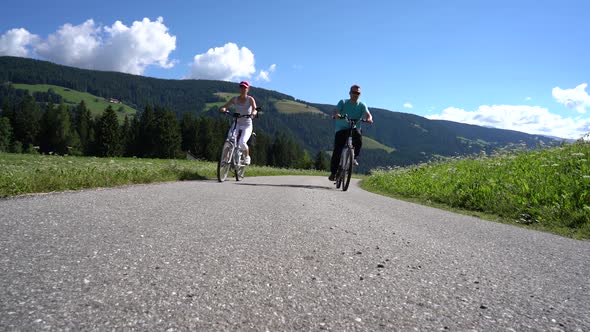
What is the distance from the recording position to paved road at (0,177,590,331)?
1616 mm

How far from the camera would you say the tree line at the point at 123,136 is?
284ft

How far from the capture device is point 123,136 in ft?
296

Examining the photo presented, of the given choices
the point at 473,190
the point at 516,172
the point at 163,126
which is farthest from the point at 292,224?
the point at 163,126

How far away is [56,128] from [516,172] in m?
112

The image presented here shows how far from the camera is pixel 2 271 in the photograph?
1.96 meters

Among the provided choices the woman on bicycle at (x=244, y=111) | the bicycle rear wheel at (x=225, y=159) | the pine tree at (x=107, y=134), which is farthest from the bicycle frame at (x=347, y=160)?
the pine tree at (x=107, y=134)

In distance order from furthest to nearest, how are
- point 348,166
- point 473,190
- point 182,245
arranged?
1. point 348,166
2. point 473,190
3. point 182,245

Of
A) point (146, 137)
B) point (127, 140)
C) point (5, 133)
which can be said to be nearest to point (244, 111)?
point (146, 137)

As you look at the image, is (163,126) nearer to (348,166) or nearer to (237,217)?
(348,166)

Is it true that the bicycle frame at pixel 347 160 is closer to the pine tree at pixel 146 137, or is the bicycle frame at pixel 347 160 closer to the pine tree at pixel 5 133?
the pine tree at pixel 146 137

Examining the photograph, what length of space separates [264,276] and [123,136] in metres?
98.3

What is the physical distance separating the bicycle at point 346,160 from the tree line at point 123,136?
2801 inches

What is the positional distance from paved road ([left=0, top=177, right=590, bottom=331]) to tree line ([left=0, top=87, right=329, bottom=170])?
7848cm

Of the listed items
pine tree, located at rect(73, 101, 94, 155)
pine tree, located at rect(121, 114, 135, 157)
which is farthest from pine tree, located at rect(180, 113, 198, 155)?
pine tree, located at rect(73, 101, 94, 155)
